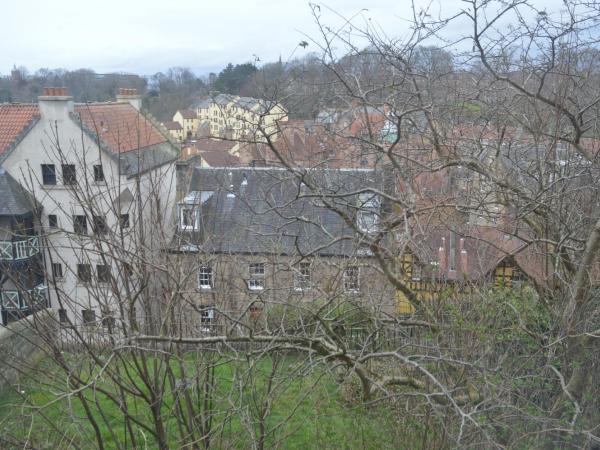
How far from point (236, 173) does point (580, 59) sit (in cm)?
1222

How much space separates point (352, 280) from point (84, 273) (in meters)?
2.78

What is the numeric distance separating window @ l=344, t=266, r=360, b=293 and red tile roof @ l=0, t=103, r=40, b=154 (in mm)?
15096

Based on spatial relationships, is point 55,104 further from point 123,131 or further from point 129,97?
point 129,97

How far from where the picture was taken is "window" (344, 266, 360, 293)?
236 inches

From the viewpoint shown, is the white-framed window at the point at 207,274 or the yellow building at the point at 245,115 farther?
the yellow building at the point at 245,115

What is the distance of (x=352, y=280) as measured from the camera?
600cm

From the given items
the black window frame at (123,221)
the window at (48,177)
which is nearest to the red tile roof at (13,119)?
the window at (48,177)

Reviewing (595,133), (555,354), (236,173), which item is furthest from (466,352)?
(236,173)

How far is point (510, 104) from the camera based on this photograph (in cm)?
711

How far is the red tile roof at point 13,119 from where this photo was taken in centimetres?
1831

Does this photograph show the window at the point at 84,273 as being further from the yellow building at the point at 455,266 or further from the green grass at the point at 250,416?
the yellow building at the point at 455,266

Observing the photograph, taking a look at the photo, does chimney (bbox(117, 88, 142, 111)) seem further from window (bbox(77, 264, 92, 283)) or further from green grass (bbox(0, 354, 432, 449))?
window (bbox(77, 264, 92, 283))

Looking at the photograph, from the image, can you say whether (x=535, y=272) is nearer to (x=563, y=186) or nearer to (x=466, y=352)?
(x=563, y=186)

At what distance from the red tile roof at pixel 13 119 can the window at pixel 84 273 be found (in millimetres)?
14506
